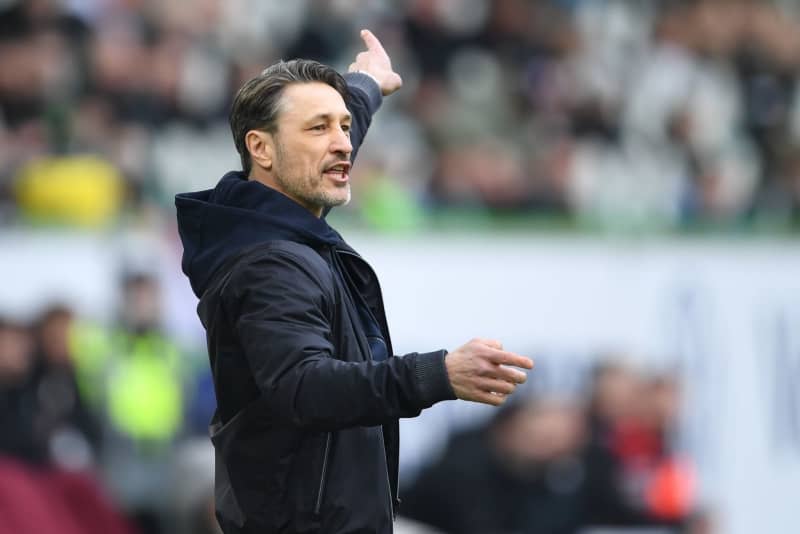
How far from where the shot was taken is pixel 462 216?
1012 cm

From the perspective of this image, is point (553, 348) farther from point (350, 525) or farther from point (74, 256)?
point (350, 525)

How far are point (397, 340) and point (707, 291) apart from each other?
2.05m

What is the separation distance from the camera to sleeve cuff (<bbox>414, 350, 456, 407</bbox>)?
11.3 ft

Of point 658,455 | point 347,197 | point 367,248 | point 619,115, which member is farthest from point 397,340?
Answer: point 347,197

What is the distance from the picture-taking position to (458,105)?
39.0 ft

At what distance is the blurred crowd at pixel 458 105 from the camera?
9977 millimetres

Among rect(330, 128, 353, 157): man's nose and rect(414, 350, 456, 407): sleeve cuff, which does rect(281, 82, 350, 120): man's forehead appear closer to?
rect(330, 128, 353, 157): man's nose

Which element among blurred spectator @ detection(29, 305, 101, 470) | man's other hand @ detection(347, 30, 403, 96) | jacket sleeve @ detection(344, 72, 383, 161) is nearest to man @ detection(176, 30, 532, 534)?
jacket sleeve @ detection(344, 72, 383, 161)

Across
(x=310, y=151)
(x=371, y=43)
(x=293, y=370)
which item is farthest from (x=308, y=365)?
(x=371, y=43)

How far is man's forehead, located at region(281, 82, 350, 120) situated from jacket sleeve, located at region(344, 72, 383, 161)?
42 centimetres

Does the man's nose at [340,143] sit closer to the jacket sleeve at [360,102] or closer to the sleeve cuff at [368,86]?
the jacket sleeve at [360,102]

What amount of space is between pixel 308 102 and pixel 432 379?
812 mm

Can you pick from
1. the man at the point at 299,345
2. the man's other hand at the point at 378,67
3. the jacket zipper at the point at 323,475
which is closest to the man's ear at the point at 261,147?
the man at the point at 299,345

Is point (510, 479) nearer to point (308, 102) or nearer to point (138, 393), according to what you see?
point (138, 393)
